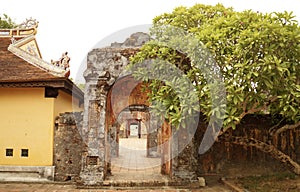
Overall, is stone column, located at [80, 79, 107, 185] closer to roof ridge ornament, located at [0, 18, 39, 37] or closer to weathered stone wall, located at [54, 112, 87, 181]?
weathered stone wall, located at [54, 112, 87, 181]

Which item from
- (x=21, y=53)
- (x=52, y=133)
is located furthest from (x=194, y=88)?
(x=21, y=53)

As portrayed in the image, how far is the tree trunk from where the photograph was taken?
28.6 feet

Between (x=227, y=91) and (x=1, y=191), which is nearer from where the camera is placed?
(x=227, y=91)

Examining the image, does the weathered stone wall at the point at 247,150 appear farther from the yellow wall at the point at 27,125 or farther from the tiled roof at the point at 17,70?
the tiled roof at the point at 17,70

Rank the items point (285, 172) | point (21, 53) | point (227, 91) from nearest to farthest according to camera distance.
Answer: point (227, 91)
point (285, 172)
point (21, 53)

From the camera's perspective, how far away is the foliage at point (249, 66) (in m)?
6.11

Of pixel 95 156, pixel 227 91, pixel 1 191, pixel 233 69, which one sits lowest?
pixel 1 191

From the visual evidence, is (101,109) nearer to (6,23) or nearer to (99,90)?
(99,90)

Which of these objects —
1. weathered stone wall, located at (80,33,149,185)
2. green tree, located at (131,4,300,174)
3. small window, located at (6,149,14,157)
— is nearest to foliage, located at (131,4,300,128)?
green tree, located at (131,4,300,174)

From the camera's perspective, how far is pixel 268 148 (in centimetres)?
895

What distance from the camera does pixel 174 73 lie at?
7578 mm

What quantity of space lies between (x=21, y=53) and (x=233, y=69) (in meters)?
7.00

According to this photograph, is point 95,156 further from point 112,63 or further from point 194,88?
point 194,88

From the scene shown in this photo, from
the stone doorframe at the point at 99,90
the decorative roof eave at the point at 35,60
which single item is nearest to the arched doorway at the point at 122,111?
the stone doorframe at the point at 99,90
